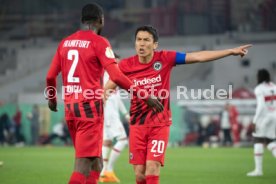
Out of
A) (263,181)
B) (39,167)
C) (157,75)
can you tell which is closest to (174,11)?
(39,167)

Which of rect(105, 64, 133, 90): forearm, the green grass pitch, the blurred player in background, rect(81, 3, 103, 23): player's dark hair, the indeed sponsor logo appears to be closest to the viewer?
rect(105, 64, 133, 90): forearm

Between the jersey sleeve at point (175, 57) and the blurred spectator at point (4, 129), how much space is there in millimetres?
28443

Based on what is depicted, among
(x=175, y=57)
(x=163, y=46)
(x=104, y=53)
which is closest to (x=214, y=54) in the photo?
(x=175, y=57)

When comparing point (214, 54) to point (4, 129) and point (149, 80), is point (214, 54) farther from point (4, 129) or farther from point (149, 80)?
point (4, 129)

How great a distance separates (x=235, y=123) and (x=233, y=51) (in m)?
25.0

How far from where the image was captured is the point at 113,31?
5122 centimetres

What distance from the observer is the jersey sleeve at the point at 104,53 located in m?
8.39

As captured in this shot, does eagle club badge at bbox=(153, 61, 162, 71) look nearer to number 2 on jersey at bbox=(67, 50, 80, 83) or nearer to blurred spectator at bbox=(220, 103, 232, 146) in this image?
number 2 on jersey at bbox=(67, 50, 80, 83)

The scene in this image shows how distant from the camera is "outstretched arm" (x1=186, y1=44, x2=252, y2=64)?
30.0 feet

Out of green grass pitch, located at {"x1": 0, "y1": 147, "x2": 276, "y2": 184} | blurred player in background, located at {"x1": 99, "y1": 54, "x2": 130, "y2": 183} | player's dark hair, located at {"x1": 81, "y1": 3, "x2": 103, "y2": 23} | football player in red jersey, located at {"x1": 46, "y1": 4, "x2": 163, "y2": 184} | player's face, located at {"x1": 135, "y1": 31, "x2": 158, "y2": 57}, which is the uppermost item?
player's dark hair, located at {"x1": 81, "y1": 3, "x2": 103, "y2": 23}

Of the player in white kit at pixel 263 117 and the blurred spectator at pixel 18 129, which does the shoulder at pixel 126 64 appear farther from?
the blurred spectator at pixel 18 129

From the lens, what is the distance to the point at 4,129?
37500 millimetres

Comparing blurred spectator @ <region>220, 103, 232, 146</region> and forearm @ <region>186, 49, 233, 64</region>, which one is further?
blurred spectator @ <region>220, 103, 232, 146</region>

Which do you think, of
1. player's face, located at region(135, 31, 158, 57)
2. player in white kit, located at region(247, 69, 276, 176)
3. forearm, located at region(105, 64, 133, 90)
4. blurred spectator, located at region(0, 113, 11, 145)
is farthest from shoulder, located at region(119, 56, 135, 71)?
blurred spectator, located at region(0, 113, 11, 145)
